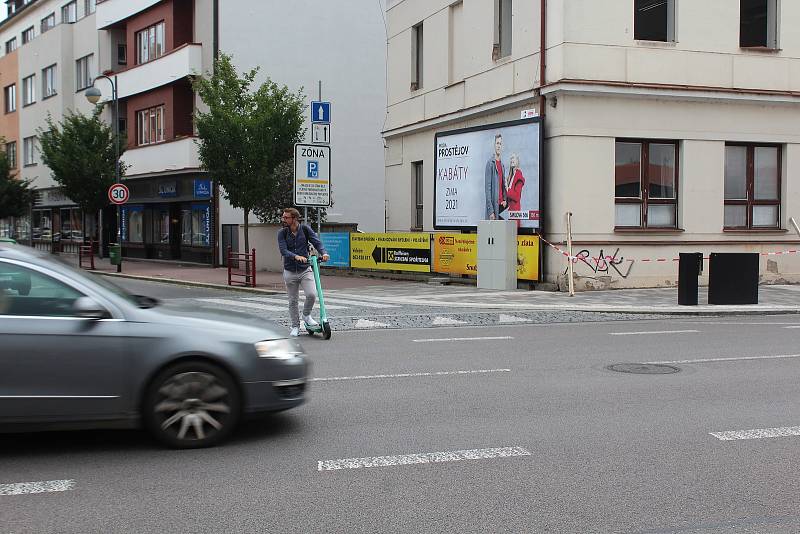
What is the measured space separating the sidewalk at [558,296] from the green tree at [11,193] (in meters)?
26.1

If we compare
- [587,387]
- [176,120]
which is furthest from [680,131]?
[176,120]

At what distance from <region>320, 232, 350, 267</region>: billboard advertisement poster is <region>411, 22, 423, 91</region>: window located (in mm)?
5263

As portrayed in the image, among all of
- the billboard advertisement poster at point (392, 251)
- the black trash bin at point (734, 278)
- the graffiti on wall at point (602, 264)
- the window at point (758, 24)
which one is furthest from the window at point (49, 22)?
the black trash bin at point (734, 278)

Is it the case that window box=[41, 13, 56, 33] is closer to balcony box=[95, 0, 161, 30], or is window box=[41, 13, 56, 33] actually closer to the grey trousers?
balcony box=[95, 0, 161, 30]

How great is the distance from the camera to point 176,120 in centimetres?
3478

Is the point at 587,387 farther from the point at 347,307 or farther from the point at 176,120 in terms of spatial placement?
the point at 176,120

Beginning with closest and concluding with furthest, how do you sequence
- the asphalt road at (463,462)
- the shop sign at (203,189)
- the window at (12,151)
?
1. the asphalt road at (463,462)
2. the shop sign at (203,189)
3. the window at (12,151)

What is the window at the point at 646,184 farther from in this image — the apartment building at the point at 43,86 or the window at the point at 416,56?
the apartment building at the point at 43,86

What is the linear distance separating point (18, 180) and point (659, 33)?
4053 cm

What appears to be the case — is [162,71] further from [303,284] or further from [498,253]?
[303,284]

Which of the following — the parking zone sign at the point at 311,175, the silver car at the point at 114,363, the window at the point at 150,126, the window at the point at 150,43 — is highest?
the window at the point at 150,43

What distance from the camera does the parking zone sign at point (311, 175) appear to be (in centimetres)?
1628

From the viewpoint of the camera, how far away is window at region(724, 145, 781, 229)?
69.1 ft

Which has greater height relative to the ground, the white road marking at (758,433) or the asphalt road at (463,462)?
the white road marking at (758,433)
